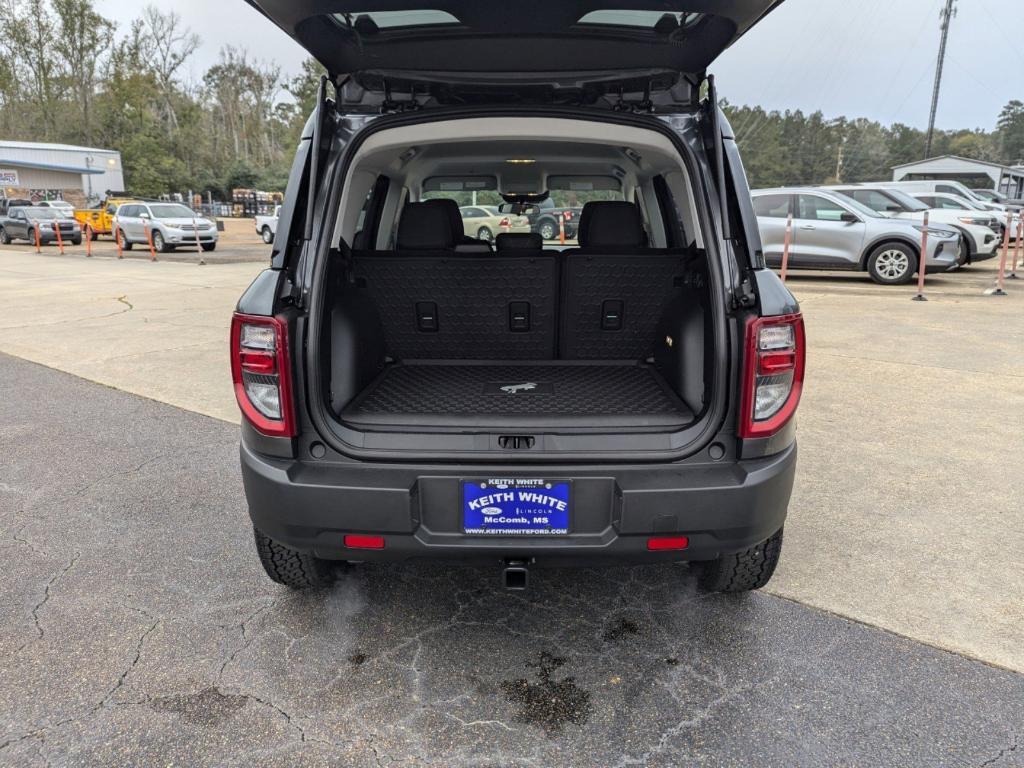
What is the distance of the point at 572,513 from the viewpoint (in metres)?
2.05

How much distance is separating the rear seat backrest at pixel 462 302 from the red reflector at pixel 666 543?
4.95 ft

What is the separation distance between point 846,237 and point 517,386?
11.0 metres

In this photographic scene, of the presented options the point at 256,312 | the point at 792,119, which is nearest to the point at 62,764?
the point at 256,312

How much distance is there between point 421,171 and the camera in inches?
162

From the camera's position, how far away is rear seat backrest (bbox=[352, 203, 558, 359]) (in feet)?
10.7

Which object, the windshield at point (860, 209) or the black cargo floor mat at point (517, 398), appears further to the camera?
the windshield at point (860, 209)

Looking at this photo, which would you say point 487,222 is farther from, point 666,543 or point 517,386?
point 666,543

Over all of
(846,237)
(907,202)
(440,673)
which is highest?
(907,202)

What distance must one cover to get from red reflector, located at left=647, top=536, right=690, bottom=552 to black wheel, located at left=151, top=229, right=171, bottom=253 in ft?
72.0

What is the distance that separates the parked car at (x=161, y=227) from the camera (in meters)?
20.8

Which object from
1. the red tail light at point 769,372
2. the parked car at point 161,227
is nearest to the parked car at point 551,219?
the red tail light at point 769,372

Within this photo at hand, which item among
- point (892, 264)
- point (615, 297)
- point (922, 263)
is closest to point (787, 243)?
point (892, 264)

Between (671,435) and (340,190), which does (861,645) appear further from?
(340,190)

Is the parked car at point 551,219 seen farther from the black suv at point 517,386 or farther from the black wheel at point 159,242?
the black wheel at point 159,242
